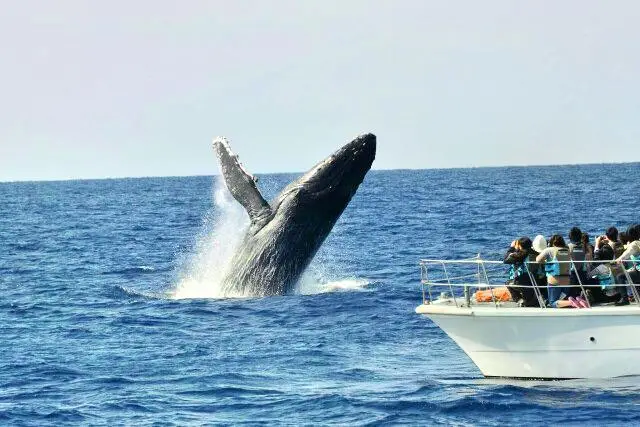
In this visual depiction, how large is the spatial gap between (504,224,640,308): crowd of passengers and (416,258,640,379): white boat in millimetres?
235

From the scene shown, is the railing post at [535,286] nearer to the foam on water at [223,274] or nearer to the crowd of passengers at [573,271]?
the crowd of passengers at [573,271]

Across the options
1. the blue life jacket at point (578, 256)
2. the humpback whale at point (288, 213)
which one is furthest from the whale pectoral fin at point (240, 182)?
the blue life jacket at point (578, 256)

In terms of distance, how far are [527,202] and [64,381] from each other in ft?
145

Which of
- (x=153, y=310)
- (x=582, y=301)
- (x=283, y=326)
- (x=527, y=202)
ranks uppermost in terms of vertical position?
(x=527, y=202)

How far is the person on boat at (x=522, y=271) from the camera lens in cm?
1240

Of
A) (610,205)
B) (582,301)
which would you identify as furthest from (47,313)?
(610,205)

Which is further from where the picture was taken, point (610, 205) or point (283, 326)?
point (610, 205)

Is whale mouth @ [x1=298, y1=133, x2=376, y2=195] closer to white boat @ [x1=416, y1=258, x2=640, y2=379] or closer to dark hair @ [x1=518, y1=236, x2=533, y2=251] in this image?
dark hair @ [x1=518, y1=236, x2=533, y2=251]

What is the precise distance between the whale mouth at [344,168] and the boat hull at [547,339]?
200 inches

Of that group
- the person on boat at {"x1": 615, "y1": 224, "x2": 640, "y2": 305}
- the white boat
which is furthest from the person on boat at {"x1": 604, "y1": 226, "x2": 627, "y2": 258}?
the white boat

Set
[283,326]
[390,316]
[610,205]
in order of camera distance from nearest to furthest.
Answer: [283,326]
[390,316]
[610,205]

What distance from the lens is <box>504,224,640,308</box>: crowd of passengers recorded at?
12242 mm

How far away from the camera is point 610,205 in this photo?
47.4m

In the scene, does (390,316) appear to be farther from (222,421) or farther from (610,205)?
(610,205)
